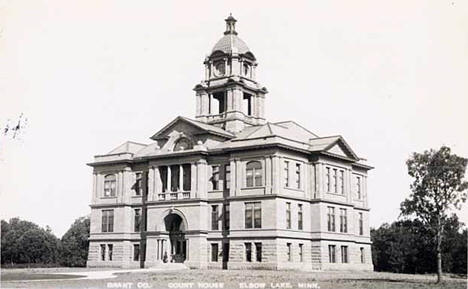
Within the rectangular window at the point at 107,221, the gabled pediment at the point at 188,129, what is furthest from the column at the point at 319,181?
the rectangular window at the point at 107,221

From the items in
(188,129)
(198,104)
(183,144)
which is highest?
(198,104)

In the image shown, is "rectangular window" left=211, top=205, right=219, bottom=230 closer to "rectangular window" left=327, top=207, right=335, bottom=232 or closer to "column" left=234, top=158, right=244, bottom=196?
"column" left=234, top=158, right=244, bottom=196

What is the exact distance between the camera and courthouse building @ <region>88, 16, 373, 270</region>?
46750 mm

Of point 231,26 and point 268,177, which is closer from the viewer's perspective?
point 268,177

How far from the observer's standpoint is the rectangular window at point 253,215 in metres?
46.5

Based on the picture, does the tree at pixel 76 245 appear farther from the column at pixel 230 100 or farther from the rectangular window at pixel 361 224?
the rectangular window at pixel 361 224

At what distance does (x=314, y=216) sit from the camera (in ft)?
160

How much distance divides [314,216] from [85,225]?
54.2 m

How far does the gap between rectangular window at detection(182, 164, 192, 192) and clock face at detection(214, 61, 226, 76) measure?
9673 mm

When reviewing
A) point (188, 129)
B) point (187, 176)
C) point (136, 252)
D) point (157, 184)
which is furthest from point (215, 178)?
point (136, 252)

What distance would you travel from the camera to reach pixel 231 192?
158 feet

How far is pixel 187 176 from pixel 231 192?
15.1 ft

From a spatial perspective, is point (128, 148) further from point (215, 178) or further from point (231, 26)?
point (231, 26)

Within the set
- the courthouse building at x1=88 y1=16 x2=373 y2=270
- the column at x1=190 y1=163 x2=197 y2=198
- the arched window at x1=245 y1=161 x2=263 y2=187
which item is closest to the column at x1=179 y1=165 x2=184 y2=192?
the courthouse building at x1=88 y1=16 x2=373 y2=270
